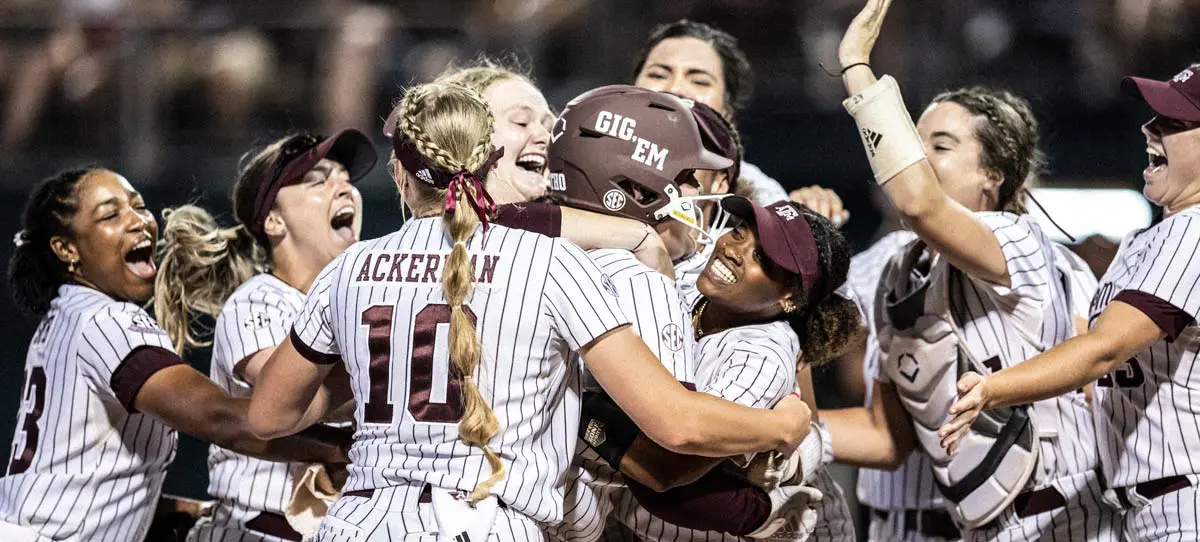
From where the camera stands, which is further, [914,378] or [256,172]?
[256,172]

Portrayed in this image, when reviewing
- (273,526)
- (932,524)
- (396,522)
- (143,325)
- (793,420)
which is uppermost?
(143,325)

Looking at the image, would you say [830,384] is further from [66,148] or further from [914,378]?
[66,148]

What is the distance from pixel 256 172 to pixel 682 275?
5.22ft

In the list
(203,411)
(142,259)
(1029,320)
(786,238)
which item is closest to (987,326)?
(1029,320)

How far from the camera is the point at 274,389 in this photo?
3.52 metres

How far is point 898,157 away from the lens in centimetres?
389

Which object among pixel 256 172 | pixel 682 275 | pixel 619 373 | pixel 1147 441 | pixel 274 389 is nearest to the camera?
pixel 619 373

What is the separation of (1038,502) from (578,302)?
210 centimetres

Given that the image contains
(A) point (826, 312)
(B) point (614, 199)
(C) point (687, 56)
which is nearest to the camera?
(B) point (614, 199)

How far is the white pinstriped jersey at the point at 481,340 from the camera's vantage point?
3.18m

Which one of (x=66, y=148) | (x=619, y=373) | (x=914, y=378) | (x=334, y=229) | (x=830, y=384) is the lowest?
(x=830, y=384)

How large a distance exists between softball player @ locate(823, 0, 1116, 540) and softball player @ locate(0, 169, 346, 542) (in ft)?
6.20

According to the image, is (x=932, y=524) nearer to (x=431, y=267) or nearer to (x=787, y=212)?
(x=787, y=212)

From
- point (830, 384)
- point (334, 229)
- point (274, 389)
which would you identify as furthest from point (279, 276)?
point (830, 384)
